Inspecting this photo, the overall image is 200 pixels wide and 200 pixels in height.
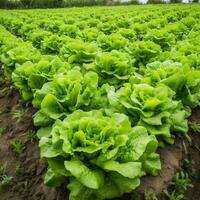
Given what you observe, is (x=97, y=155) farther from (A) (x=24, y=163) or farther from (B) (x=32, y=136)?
(B) (x=32, y=136)

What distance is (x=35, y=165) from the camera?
3520 millimetres

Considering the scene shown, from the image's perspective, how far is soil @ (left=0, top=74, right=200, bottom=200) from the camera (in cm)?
301

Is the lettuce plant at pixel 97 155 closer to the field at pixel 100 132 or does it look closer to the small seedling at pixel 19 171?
the field at pixel 100 132

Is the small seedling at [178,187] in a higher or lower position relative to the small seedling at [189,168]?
higher

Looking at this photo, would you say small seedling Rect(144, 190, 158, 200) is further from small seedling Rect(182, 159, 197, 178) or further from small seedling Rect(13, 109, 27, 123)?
small seedling Rect(13, 109, 27, 123)

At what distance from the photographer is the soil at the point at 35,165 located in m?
3.01

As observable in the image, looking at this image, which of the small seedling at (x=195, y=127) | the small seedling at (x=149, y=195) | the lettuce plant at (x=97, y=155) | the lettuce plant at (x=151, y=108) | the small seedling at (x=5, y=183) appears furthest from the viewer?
the small seedling at (x=195, y=127)

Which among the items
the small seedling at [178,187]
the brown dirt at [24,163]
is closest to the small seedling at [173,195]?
the small seedling at [178,187]

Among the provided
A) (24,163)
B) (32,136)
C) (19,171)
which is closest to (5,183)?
(19,171)

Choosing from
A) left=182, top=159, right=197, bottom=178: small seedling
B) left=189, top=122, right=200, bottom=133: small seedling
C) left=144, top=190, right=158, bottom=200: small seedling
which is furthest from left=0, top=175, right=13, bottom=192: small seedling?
left=189, top=122, right=200, bottom=133: small seedling

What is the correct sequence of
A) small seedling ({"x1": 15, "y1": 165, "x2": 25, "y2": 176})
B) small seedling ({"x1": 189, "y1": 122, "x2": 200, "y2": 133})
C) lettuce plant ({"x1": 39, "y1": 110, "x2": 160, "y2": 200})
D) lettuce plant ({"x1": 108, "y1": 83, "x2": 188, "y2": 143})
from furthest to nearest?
small seedling ({"x1": 189, "y1": 122, "x2": 200, "y2": 133}), small seedling ({"x1": 15, "y1": 165, "x2": 25, "y2": 176}), lettuce plant ({"x1": 108, "y1": 83, "x2": 188, "y2": 143}), lettuce plant ({"x1": 39, "y1": 110, "x2": 160, "y2": 200})

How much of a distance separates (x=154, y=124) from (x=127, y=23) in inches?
362

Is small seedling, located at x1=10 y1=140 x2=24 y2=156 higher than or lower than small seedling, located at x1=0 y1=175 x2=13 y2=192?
higher

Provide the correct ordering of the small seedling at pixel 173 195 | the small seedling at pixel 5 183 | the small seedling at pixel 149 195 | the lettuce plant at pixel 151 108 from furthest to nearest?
the small seedling at pixel 5 183 < the lettuce plant at pixel 151 108 < the small seedling at pixel 173 195 < the small seedling at pixel 149 195
